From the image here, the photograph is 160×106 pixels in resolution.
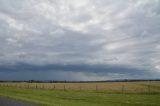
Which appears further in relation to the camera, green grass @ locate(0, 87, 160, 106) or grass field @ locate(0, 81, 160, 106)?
grass field @ locate(0, 81, 160, 106)

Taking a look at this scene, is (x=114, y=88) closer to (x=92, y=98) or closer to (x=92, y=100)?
(x=92, y=98)

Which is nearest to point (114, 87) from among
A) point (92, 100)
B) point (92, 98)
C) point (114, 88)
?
point (114, 88)

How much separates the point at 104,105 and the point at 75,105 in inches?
147

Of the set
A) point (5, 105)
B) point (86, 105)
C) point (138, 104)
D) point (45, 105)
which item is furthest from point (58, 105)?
point (138, 104)

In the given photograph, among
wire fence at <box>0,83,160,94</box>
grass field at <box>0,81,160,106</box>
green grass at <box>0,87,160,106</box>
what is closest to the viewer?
green grass at <box>0,87,160,106</box>

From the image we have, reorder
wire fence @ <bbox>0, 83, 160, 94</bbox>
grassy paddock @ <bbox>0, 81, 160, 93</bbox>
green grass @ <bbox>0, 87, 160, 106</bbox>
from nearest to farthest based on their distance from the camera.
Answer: green grass @ <bbox>0, 87, 160, 106</bbox> < wire fence @ <bbox>0, 83, 160, 94</bbox> < grassy paddock @ <bbox>0, 81, 160, 93</bbox>

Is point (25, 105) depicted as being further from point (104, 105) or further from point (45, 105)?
point (104, 105)

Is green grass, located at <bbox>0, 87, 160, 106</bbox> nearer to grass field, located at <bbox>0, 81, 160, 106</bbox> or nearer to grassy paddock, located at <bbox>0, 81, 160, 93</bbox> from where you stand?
grass field, located at <bbox>0, 81, 160, 106</bbox>

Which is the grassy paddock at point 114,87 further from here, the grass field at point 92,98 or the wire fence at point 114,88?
the grass field at point 92,98

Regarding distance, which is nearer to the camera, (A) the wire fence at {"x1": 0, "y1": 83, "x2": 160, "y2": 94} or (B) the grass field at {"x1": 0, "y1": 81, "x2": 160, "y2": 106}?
(B) the grass field at {"x1": 0, "y1": 81, "x2": 160, "y2": 106}

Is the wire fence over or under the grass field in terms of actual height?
over

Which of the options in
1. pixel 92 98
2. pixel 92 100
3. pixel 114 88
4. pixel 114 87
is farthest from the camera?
pixel 114 87

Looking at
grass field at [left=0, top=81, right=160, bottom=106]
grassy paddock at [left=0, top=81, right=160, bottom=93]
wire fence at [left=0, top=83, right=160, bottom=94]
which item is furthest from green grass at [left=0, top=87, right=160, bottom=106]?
grassy paddock at [left=0, top=81, right=160, bottom=93]

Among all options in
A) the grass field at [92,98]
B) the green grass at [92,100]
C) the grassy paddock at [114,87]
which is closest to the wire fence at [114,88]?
the grassy paddock at [114,87]
